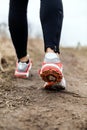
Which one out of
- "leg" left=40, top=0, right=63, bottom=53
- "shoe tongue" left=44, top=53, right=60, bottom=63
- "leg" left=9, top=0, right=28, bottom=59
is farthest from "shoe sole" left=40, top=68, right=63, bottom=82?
"leg" left=9, top=0, right=28, bottom=59

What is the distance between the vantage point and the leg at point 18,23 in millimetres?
3740

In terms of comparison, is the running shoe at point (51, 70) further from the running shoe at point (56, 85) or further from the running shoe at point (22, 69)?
the running shoe at point (22, 69)

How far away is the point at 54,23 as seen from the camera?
3373mm

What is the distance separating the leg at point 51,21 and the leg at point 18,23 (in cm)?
40

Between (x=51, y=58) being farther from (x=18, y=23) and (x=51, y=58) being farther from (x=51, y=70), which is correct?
(x=18, y=23)

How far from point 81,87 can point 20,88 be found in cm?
73

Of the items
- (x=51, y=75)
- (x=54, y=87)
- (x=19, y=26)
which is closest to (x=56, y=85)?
(x=54, y=87)

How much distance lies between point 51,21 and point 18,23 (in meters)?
0.55

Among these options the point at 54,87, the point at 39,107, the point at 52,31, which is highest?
the point at 52,31

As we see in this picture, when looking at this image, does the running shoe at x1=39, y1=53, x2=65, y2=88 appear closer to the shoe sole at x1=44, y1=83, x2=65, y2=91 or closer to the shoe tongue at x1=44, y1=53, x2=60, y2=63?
the shoe tongue at x1=44, y1=53, x2=60, y2=63

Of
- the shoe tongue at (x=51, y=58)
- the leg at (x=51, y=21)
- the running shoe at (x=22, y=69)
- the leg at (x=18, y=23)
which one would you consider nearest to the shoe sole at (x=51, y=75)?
the shoe tongue at (x=51, y=58)

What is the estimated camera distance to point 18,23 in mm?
3846

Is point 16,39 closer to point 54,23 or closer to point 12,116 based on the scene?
point 54,23

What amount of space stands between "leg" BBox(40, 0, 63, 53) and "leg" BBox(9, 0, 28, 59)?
399mm
